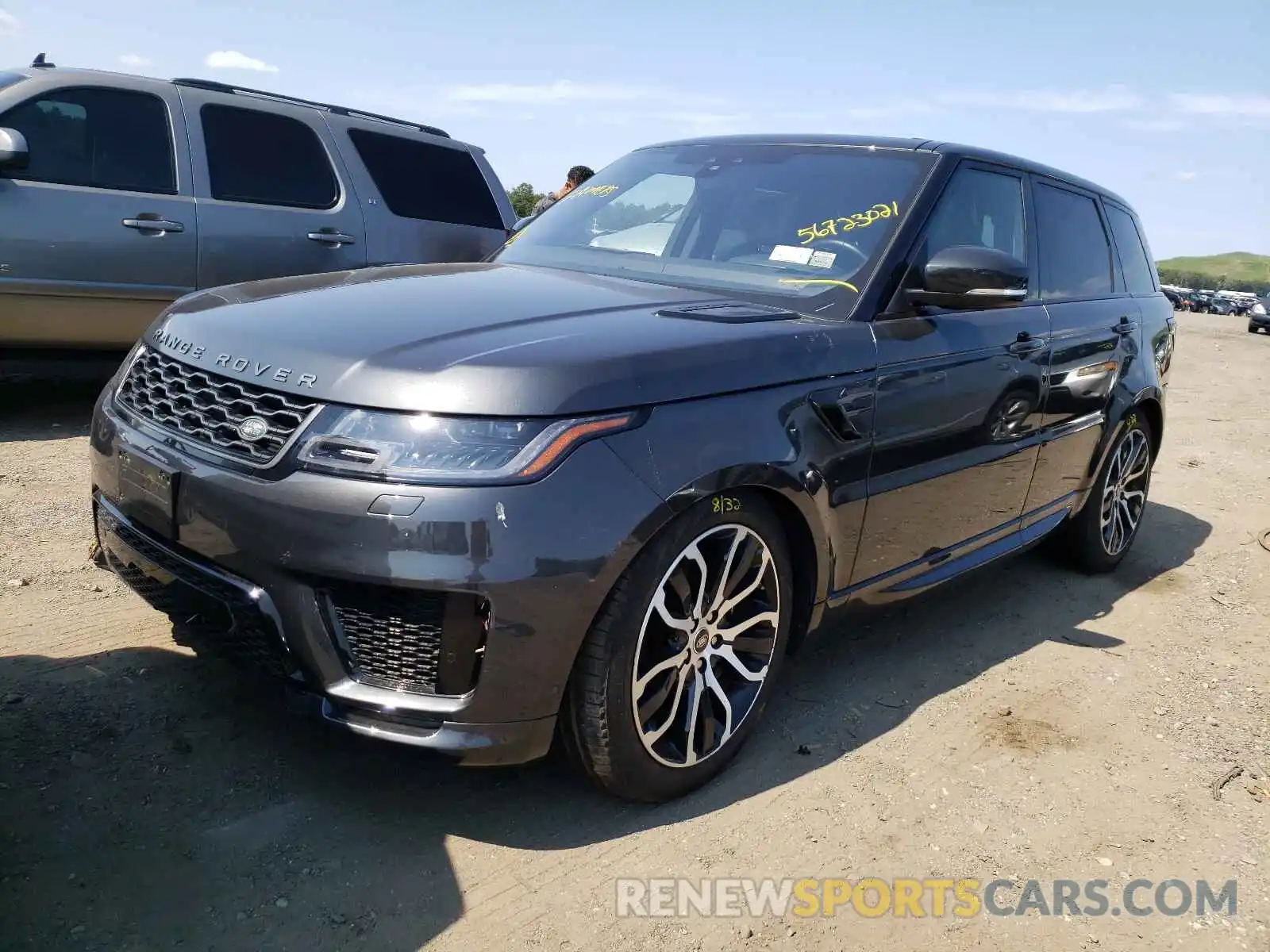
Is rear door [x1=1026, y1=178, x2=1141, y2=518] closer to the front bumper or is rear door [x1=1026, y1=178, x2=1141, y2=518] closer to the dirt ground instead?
the dirt ground

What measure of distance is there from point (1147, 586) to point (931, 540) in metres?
2.17

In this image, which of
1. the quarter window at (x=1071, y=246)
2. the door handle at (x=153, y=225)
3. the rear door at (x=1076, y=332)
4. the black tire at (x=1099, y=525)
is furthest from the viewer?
the door handle at (x=153, y=225)

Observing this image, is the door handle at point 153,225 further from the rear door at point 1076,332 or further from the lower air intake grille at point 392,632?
the rear door at point 1076,332

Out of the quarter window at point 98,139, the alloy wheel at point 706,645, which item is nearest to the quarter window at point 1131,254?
the alloy wheel at point 706,645

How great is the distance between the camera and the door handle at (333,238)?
6.24m

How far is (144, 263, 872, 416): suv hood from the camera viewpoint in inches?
89.4

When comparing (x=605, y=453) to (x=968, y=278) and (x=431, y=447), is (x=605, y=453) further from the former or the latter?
(x=968, y=278)

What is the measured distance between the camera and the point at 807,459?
110 inches

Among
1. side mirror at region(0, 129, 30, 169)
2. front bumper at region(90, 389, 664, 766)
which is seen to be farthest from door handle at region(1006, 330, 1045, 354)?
side mirror at region(0, 129, 30, 169)

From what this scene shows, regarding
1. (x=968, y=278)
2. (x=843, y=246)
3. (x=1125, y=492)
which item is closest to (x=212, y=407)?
(x=843, y=246)

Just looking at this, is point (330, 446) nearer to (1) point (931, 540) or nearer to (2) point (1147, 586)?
(1) point (931, 540)

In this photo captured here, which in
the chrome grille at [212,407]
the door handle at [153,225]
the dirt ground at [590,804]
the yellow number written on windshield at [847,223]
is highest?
the yellow number written on windshield at [847,223]

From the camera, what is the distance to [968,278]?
3.15 meters

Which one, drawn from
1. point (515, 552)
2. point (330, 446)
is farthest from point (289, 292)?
point (515, 552)
